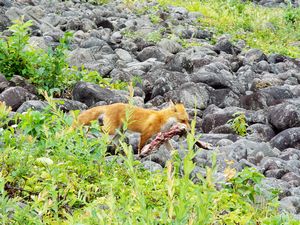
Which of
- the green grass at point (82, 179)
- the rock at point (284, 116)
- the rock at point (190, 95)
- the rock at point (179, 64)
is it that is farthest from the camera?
the rock at point (179, 64)

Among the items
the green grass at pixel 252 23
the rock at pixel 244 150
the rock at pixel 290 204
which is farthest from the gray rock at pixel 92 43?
the rock at pixel 290 204

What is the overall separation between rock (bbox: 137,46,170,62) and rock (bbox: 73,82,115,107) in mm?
3529

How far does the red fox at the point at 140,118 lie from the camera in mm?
6762

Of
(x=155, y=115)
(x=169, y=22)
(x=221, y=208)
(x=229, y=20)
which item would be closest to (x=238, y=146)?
(x=155, y=115)

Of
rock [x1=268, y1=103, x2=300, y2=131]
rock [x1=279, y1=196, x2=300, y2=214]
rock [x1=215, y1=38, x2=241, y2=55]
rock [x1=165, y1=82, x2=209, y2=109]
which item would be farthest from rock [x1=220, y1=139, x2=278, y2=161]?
rock [x1=215, y1=38, x2=241, y2=55]

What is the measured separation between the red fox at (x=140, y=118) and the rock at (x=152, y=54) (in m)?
4.82

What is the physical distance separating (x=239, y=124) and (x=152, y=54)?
4.18 meters

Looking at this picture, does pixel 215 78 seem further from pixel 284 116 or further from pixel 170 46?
pixel 170 46

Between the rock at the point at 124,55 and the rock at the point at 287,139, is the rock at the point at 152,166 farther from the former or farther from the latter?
the rock at the point at 124,55

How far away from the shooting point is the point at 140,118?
7.08 metres

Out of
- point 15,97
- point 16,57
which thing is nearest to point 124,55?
point 16,57

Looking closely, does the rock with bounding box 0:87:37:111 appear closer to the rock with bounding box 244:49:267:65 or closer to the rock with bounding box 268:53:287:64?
the rock with bounding box 244:49:267:65

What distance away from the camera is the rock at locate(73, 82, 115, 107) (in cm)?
859

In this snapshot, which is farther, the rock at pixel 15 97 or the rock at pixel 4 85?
the rock at pixel 4 85
